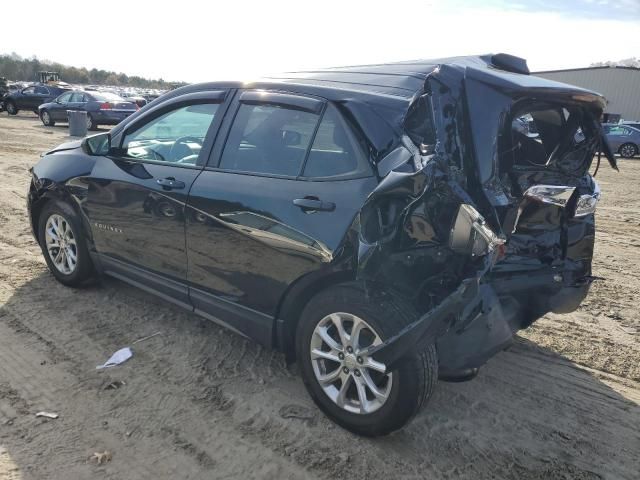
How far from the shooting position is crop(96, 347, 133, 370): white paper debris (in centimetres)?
346

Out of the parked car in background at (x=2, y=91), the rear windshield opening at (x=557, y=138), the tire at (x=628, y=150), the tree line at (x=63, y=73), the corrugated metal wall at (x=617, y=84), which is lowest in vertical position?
the tire at (x=628, y=150)

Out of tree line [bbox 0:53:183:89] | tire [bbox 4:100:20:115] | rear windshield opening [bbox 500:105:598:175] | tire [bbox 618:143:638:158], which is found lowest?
tire [bbox 618:143:638:158]

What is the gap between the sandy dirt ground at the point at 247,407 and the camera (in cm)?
264

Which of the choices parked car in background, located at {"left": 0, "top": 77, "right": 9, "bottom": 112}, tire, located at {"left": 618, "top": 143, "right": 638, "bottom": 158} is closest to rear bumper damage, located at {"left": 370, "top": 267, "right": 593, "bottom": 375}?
tire, located at {"left": 618, "top": 143, "right": 638, "bottom": 158}

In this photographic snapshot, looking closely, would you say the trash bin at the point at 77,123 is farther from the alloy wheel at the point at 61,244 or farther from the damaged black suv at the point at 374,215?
the damaged black suv at the point at 374,215

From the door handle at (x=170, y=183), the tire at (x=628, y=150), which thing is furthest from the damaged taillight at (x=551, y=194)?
the tire at (x=628, y=150)

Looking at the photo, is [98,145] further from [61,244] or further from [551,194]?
[551,194]

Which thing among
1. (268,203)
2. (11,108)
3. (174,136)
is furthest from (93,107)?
(268,203)

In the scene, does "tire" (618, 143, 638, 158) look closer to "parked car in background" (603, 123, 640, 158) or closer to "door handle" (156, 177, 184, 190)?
"parked car in background" (603, 123, 640, 158)

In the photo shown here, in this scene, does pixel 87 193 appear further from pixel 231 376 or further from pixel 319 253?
pixel 319 253

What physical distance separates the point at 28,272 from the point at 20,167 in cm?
687

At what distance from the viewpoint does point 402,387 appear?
259 cm

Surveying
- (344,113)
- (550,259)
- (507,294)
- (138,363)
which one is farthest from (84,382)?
(550,259)

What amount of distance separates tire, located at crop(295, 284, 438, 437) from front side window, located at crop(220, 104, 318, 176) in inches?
32.2
